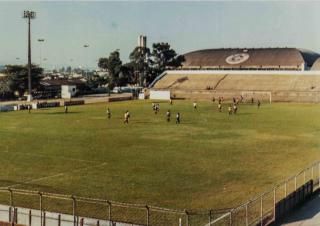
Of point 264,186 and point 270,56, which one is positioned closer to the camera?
point 264,186

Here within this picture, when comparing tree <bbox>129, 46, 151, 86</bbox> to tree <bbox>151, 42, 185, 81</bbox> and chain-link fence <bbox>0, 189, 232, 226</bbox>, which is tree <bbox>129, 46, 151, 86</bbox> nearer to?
tree <bbox>151, 42, 185, 81</bbox>

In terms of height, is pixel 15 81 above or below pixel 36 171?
above

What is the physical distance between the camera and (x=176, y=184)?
87.4 feet

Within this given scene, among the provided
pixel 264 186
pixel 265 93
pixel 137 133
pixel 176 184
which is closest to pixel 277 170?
pixel 264 186

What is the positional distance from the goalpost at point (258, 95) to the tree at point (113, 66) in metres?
34.8

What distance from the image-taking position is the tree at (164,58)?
12281cm

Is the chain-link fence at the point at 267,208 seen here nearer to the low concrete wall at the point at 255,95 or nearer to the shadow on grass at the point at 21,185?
the shadow on grass at the point at 21,185

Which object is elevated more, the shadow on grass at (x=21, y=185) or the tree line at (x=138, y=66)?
the tree line at (x=138, y=66)

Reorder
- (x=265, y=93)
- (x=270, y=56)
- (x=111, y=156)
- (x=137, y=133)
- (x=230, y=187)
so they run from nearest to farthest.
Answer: (x=230, y=187)
(x=111, y=156)
(x=137, y=133)
(x=265, y=93)
(x=270, y=56)

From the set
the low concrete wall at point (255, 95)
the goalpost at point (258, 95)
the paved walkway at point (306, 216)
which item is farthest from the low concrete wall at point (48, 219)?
the goalpost at point (258, 95)

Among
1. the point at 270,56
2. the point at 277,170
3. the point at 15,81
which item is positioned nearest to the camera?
the point at 277,170

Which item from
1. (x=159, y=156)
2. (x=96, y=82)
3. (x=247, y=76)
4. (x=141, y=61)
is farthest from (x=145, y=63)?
(x=159, y=156)

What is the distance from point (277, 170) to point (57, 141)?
2002 cm

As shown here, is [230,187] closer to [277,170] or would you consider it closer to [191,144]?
[277,170]
